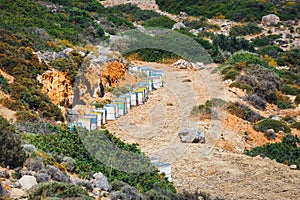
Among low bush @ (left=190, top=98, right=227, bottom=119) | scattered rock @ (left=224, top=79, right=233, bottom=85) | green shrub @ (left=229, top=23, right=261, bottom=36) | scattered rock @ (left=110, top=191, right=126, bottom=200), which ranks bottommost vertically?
low bush @ (left=190, top=98, right=227, bottom=119)

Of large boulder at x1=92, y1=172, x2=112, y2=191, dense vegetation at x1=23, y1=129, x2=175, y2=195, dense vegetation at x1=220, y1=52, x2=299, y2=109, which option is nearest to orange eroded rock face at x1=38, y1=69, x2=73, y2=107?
dense vegetation at x1=23, y1=129, x2=175, y2=195

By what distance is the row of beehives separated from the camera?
42.3 ft

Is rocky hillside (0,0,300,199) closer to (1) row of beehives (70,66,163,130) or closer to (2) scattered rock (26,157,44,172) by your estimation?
(2) scattered rock (26,157,44,172)

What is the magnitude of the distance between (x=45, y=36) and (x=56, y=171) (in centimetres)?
1172

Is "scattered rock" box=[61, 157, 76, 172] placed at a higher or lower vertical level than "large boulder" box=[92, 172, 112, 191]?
higher

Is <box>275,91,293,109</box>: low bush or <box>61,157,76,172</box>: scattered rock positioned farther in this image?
<box>275,91,293,109</box>: low bush

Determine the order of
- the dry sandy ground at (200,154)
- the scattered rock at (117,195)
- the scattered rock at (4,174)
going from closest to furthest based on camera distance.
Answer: the scattered rock at (4,174) → the scattered rock at (117,195) → the dry sandy ground at (200,154)

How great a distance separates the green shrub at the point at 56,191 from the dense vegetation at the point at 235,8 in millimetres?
33524

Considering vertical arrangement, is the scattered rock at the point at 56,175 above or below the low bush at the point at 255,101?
above

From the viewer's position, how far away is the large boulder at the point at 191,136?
13.5 m

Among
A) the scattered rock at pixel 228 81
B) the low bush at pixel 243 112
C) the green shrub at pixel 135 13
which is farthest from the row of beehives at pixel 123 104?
the green shrub at pixel 135 13

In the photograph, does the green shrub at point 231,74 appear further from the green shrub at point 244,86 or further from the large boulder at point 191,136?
the large boulder at point 191,136

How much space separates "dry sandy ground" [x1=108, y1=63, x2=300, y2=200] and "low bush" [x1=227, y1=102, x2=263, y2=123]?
40.1 inches

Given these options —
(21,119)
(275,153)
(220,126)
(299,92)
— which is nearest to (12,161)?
(21,119)
